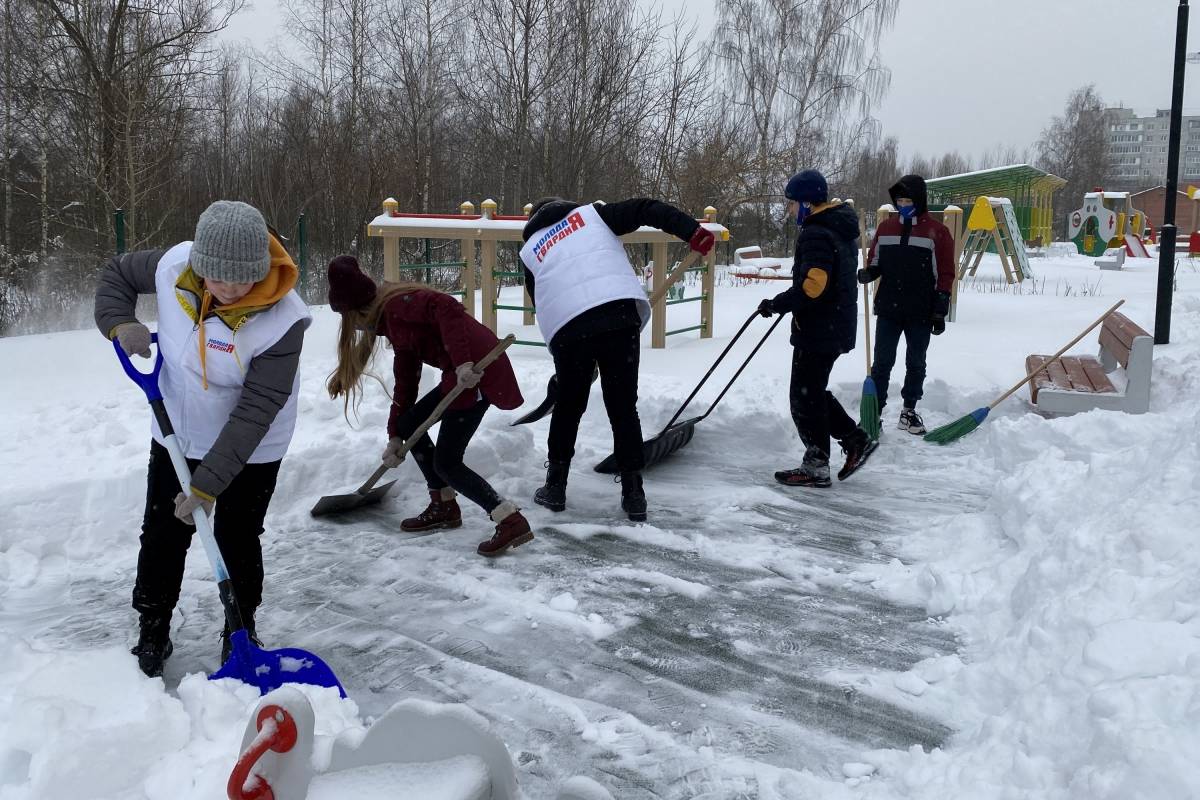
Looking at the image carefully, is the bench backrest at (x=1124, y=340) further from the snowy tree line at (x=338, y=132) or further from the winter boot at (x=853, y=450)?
the snowy tree line at (x=338, y=132)

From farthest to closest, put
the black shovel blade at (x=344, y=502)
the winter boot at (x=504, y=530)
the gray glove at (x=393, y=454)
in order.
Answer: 1. the black shovel blade at (x=344, y=502)
2. the gray glove at (x=393, y=454)
3. the winter boot at (x=504, y=530)

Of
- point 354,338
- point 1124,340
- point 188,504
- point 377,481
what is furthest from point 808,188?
point 188,504

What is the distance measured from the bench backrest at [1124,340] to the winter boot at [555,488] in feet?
12.9

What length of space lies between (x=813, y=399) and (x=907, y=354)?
1.45m

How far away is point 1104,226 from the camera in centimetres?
2508

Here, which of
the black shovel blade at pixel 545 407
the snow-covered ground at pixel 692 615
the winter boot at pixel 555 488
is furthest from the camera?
the black shovel blade at pixel 545 407

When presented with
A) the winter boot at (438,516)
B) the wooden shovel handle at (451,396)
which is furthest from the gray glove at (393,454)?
the winter boot at (438,516)

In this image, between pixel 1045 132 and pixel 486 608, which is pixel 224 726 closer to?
pixel 486 608

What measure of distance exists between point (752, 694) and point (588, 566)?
3.94 feet

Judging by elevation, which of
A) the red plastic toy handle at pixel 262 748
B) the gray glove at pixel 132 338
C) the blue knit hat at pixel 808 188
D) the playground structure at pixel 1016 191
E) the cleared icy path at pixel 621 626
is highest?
the playground structure at pixel 1016 191

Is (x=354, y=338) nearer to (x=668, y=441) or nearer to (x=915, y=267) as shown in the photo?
(x=668, y=441)

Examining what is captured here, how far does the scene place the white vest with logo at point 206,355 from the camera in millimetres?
2846

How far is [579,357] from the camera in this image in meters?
4.50

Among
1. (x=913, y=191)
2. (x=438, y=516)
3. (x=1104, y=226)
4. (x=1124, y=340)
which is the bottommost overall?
(x=438, y=516)
